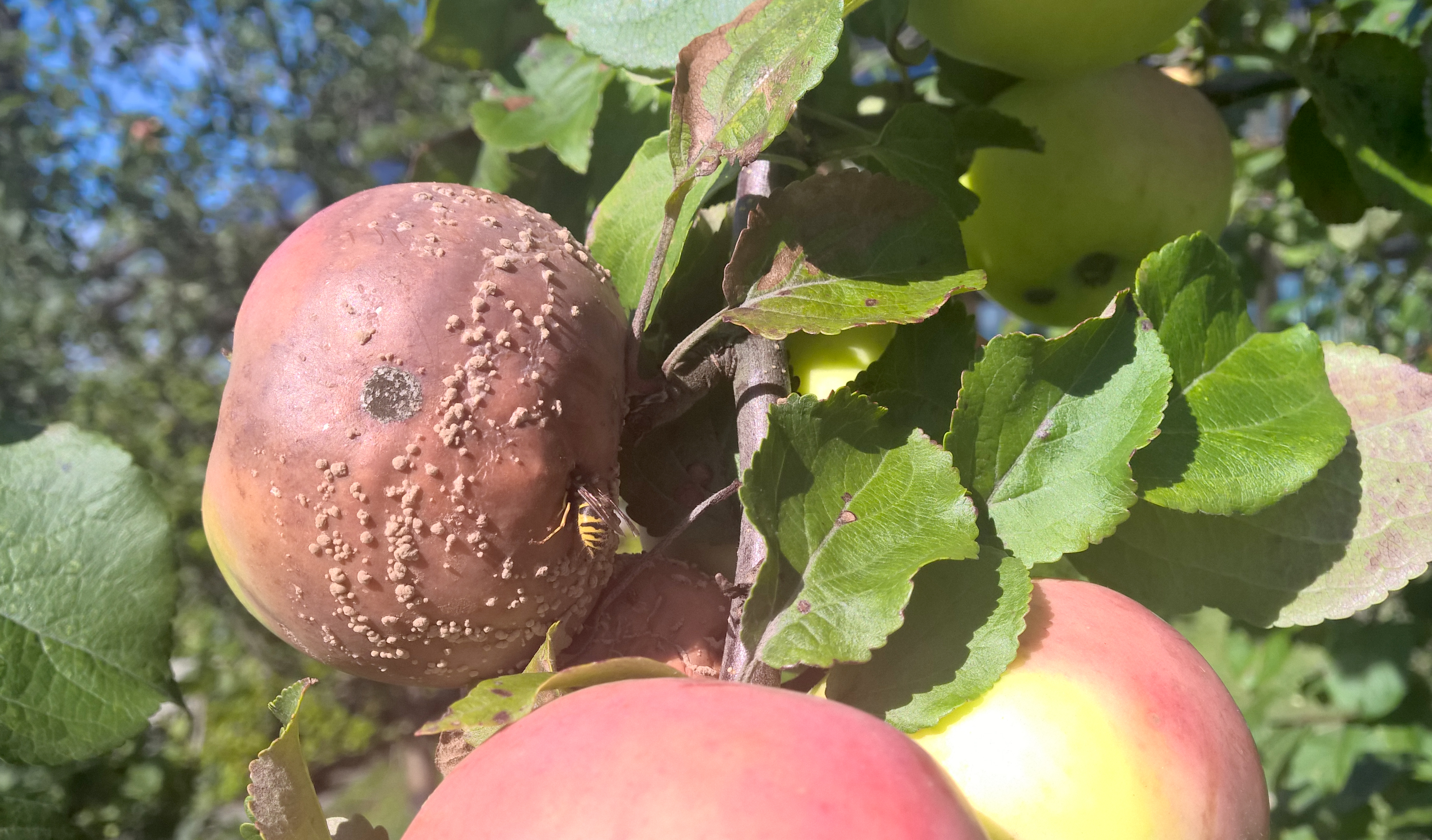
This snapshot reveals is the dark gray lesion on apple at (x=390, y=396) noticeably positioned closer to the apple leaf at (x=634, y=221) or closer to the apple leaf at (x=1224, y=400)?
the apple leaf at (x=634, y=221)

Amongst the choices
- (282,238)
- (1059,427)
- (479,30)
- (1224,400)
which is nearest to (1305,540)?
(1224,400)

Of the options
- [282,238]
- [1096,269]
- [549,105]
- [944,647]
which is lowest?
[282,238]

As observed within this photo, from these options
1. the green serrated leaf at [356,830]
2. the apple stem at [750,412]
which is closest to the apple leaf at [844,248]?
the apple stem at [750,412]

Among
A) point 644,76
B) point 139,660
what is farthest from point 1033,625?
point 139,660

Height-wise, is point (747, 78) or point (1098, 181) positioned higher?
point (747, 78)

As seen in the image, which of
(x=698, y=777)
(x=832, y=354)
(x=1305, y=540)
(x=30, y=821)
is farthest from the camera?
(x=30, y=821)

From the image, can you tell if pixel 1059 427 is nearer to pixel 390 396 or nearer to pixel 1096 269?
pixel 390 396

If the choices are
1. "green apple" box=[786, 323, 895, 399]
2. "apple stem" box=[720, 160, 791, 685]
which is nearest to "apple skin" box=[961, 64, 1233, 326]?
"green apple" box=[786, 323, 895, 399]
